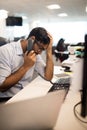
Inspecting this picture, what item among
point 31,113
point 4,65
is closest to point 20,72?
point 4,65

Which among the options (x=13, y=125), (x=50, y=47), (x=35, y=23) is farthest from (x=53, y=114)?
(x=35, y=23)

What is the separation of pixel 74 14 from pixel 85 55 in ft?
7.73

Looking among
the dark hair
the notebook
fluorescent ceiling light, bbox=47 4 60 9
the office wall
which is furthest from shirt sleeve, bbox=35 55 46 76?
fluorescent ceiling light, bbox=47 4 60 9

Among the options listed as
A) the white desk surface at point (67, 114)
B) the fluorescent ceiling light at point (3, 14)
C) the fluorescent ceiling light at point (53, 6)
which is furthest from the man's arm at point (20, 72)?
the fluorescent ceiling light at point (53, 6)

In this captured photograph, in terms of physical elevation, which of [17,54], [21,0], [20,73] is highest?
[21,0]

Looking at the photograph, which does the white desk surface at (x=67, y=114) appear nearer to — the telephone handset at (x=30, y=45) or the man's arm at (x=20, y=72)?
the man's arm at (x=20, y=72)

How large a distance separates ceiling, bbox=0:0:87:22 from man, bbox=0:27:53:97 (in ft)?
3.59

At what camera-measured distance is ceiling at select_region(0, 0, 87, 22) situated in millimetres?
2883

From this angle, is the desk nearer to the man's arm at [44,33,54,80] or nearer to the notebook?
the notebook

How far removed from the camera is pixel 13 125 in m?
0.65

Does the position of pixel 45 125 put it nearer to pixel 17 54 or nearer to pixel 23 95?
pixel 23 95

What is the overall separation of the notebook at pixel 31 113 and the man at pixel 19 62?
81cm

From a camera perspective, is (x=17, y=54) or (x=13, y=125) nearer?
(x=13, y=125)

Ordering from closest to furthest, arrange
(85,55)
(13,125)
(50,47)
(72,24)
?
(13,125) → (85,55) → (50,47) → (72,24)
